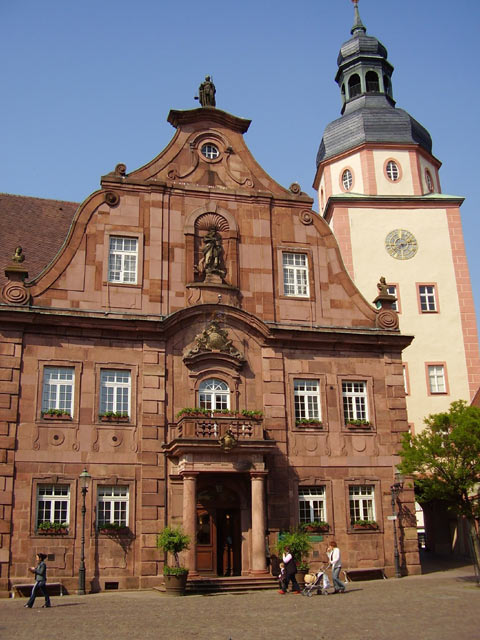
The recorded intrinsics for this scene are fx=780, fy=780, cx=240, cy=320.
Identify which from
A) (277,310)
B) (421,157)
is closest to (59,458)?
(277,310)

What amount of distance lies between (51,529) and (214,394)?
6.77 metres

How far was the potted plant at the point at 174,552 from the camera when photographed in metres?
21.6

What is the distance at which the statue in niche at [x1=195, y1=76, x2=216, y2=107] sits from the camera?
30172mm

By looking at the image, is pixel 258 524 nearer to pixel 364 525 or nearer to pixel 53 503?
pixel 364 525

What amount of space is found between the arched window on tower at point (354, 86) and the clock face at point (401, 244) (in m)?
10.2

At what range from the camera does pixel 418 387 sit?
118ft

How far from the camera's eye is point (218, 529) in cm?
2553

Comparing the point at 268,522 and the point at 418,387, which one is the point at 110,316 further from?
the point at 418,387

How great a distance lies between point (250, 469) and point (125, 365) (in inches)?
212

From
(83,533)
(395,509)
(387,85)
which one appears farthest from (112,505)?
(387,85)

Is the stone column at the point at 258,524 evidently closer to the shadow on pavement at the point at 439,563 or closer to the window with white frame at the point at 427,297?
the shadow on pavement at the point at 439,563

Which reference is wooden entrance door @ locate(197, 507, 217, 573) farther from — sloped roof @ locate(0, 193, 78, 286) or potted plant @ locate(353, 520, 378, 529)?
sloped roof @ locate(0, 193, 78, 286)

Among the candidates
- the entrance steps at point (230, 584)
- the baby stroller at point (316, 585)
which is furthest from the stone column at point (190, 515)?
the baby stroller at point (316, 585)

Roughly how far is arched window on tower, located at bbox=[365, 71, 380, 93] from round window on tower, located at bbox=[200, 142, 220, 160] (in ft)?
57.3
